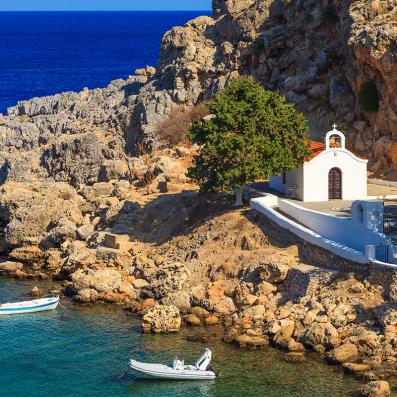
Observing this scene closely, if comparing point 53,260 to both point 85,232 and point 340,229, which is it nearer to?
point 85,232

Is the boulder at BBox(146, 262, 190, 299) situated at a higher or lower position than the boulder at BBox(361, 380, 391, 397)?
higher

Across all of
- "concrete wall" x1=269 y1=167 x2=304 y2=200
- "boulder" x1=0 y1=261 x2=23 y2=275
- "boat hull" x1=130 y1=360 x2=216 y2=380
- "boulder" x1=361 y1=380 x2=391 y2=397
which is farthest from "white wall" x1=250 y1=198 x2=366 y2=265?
"boulder" x1=0 y1=261 x2=23 y2=275

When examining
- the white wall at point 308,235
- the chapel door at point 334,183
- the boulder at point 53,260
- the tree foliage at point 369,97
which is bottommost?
the boulder at point 53,260

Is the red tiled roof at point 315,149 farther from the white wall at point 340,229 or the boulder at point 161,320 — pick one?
the boulder at point 161,320

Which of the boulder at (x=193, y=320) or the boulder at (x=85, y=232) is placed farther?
the boulder at (x=85, y=232)

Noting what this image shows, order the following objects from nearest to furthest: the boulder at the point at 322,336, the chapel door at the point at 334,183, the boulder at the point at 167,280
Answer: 1. the boulder at the point at 322,336
2. the boulder at the point at 167,280
3. the chapel door at the point at 334,183

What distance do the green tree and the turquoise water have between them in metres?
10.8

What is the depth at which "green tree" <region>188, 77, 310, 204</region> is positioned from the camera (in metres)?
58.5

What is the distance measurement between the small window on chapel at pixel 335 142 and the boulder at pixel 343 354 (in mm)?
19109

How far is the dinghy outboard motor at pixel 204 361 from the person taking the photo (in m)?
45.1

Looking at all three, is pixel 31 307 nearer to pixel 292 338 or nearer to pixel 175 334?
pixel 175 334

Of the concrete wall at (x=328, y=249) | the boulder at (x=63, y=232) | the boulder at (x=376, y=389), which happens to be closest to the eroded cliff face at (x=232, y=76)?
the boulder at (x=63, y=232)

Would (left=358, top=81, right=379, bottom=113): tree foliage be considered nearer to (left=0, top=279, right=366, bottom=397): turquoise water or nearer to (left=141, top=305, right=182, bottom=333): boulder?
(left=141, top=305, right=182, bottom=333): boulder

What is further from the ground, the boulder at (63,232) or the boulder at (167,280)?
the boulder at (63,232)
